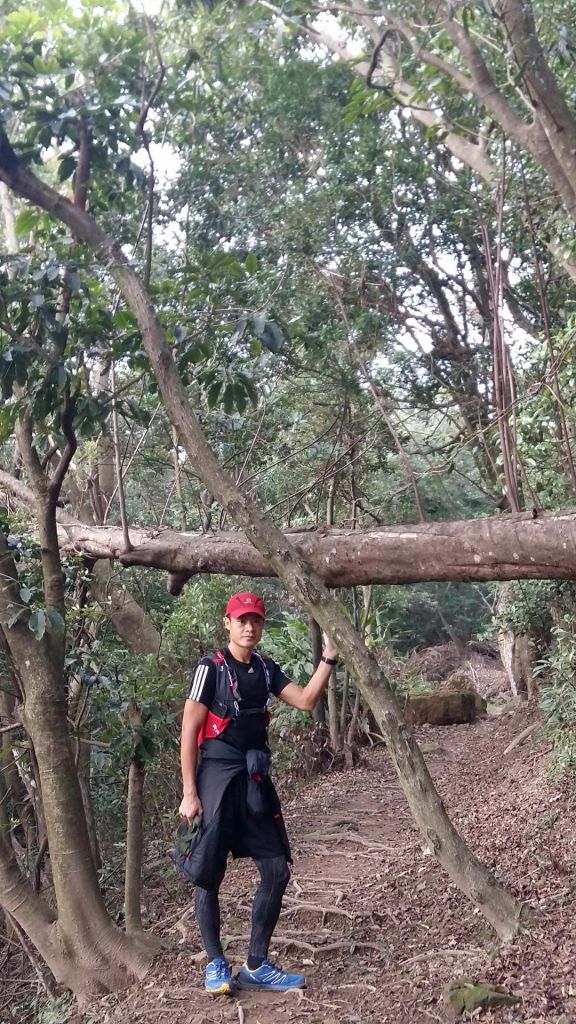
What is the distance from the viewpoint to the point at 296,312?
7.97 metres

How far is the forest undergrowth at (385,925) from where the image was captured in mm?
2979

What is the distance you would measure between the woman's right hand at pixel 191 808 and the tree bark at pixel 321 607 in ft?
2.64

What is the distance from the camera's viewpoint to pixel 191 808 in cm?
319


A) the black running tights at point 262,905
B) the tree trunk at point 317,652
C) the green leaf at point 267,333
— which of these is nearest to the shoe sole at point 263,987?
the black running tights at point 262,905

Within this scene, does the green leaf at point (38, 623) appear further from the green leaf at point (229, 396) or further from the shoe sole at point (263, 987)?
the shoe sole at point (263, 987)

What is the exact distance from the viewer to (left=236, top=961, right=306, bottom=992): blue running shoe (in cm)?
328

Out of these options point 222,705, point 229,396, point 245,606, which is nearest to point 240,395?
point 229,396

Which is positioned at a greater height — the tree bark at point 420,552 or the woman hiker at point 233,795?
the tree bark at point 420,552

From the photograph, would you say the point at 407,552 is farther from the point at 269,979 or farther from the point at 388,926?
the point at 269,979

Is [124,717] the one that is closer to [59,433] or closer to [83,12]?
[59,433]

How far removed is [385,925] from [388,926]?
0.10 feet

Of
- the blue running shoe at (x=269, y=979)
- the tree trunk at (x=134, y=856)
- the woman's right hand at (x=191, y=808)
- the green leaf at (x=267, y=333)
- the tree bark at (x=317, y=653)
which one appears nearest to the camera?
the woman's right hand at (x=191, y=808)

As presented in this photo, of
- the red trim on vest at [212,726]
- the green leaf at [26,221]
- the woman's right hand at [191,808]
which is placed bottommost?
the woman's right hand at [191,808]

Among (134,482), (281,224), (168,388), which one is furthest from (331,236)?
(168,388)
